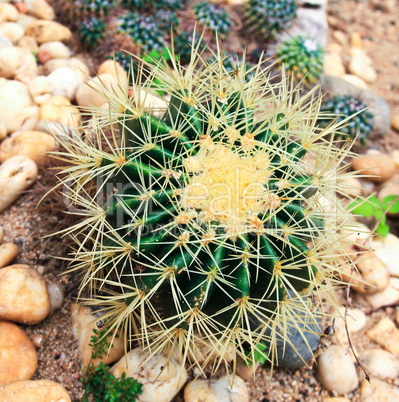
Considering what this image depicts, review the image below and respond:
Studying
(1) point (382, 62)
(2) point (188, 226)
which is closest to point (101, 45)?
(2) point (188, 226)

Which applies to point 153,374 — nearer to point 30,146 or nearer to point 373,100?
point 30,146

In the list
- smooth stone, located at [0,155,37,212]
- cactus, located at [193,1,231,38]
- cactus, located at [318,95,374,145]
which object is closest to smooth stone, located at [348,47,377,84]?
cactus, located at [318,95,374,145]

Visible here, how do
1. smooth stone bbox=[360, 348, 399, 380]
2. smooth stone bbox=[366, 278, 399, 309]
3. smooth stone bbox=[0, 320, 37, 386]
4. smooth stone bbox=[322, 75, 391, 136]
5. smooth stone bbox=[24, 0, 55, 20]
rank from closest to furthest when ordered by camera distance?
smooth stone bbox=[0, 320, 37, 386]
smooth stone bbox=[360, 348, 399, 380]
smooth stone bbox=[366, 278, 399, 309]
smooth stone bbox=[24, 0, 55, 20]
smooth stone bbox=[322, 75, 391, 136]

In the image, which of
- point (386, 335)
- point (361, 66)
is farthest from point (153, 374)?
point (361, 66)

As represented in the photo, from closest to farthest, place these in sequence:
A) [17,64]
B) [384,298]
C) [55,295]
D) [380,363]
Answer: [55,295], [380,363], [384,298], [17,64]

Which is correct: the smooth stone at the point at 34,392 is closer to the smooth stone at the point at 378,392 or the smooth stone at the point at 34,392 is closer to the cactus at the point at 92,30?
the smooth stone at the point at 378,392

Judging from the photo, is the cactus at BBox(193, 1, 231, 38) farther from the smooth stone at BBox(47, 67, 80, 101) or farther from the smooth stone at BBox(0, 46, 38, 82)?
the smooth stone at BBox(0, 46, 38, 82)
